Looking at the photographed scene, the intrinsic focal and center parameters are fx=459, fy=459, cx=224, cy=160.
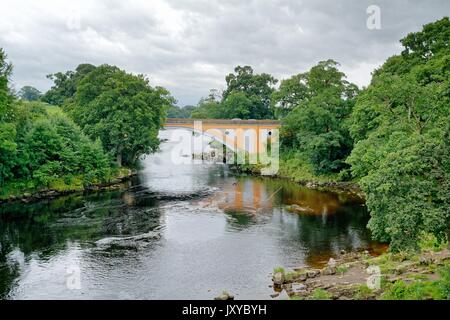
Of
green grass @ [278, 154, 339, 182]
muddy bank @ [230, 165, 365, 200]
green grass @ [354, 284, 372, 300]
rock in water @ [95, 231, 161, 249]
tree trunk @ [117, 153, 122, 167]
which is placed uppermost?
tree trunk @ [117, 153, 122, 167]

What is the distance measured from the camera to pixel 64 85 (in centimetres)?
8231

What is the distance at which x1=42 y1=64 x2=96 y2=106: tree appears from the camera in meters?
79.2

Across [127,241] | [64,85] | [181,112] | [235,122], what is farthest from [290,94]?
[181,112]

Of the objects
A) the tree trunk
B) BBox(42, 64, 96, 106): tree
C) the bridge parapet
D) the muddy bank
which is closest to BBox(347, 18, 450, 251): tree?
the muddy bank

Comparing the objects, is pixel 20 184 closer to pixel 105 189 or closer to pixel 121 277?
pixel 105 189

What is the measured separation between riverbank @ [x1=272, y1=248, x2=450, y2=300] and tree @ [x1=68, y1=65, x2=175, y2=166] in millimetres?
30189

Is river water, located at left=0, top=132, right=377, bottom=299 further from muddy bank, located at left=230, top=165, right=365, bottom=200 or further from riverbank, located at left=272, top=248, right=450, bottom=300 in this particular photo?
muddy bank, located at left=230, top=165, right=365, bottom=200

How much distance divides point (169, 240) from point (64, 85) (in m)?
63.7

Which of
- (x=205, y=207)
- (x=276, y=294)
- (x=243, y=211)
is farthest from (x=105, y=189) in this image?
(x=276, y=294)

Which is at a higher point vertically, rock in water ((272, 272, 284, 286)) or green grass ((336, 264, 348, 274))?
green grass ((336, 264, 348, 274))

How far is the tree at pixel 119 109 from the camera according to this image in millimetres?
47312

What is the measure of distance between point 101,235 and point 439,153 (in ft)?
63.2

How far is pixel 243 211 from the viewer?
113ft

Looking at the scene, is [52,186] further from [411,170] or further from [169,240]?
[411,170]
